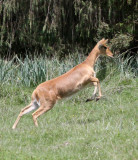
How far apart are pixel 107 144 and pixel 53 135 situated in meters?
1.28

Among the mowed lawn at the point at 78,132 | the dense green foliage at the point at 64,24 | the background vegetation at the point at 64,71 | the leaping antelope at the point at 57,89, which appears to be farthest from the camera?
the dense green foliage at the point at 64,24

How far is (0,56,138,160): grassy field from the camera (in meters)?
5.92

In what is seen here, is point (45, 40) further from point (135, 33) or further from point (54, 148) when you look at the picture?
point (54, 148)

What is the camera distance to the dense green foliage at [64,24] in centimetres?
1498

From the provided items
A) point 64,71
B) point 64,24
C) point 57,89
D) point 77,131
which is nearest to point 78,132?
point 77,131

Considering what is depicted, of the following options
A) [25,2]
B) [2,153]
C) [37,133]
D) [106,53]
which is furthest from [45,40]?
[2,153]

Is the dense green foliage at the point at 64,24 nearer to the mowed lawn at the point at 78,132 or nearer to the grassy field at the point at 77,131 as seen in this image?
the grassy field at the point at 77,131

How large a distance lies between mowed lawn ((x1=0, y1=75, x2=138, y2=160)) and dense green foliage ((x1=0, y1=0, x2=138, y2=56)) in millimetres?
4431

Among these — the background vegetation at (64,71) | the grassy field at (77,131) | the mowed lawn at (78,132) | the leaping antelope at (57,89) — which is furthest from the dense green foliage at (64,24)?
the leaping antelope at (57,89)

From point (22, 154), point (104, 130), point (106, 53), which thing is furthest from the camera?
point (106, 53)

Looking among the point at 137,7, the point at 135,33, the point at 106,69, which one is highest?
the point at 137,7

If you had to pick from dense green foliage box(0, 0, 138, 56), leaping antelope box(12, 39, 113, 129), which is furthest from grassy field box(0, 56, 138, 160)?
dense green foliage box(0, 0, 138, 56)

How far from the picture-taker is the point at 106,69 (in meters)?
14.6

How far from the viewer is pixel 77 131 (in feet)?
23.5
